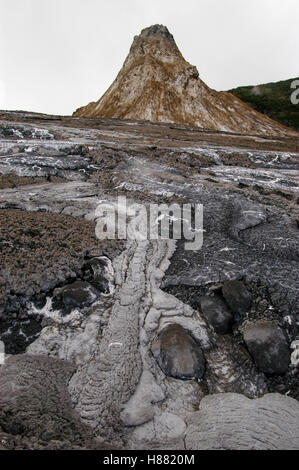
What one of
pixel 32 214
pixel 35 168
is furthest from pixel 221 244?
pixel 35 168

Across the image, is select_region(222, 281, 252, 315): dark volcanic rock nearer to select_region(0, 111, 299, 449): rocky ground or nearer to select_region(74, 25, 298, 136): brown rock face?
select_region(0, 111, 299, 449): rocky ground

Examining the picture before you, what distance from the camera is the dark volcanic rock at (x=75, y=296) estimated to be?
5.75 meters

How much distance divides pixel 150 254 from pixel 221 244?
196 cm

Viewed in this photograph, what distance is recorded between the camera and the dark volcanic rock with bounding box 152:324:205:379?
4.66 metres

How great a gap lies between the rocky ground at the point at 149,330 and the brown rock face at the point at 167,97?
43.6m

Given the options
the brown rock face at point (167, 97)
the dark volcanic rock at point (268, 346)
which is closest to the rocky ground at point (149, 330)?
the dark volcanic rock at point (268, 346)

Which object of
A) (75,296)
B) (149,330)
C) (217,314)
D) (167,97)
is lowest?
(149,330)

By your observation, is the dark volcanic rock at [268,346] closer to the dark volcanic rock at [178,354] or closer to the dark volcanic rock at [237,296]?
A: the dark volcanic rock at [237,296]

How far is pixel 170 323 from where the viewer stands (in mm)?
5543

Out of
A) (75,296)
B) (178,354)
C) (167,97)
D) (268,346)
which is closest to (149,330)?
(178,354)

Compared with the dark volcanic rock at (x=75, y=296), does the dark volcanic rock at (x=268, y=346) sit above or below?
below

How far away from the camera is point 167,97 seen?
51.5 metres

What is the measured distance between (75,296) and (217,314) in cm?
283

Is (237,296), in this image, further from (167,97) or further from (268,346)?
(167,97)
